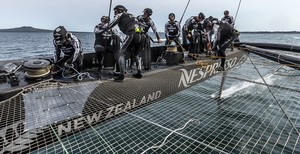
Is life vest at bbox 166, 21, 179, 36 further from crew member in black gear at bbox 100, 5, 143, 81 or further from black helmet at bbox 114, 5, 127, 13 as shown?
black helmet at bbox 114, 5, 127, 13

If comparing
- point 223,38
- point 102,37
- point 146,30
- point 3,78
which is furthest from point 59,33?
point 223,38

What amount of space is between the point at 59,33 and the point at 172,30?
4759 millimetres

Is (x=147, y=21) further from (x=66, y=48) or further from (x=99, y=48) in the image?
(x=66, y=48)

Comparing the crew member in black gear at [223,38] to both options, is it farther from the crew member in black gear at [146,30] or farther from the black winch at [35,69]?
the black winch at [35,69]

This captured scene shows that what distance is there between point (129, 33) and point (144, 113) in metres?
2.23

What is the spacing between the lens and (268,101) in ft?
19.4

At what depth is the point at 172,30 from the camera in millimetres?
8961

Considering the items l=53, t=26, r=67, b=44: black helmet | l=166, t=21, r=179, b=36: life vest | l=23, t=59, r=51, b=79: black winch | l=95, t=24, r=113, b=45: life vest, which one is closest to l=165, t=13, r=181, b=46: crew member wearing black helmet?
l=166, t=21, r=179, b=36: life vest

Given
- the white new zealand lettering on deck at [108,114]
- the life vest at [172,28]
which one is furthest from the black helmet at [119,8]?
the life vest at [172,28]

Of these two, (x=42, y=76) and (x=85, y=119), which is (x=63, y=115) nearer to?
(x=85, y=119)

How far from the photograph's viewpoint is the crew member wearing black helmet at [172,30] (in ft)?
29.2

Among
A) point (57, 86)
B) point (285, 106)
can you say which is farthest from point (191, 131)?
point (285, 106)

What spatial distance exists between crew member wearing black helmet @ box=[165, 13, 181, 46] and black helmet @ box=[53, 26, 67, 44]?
15.0ft

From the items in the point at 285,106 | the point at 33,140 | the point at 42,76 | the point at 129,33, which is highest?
the point at 129,33
